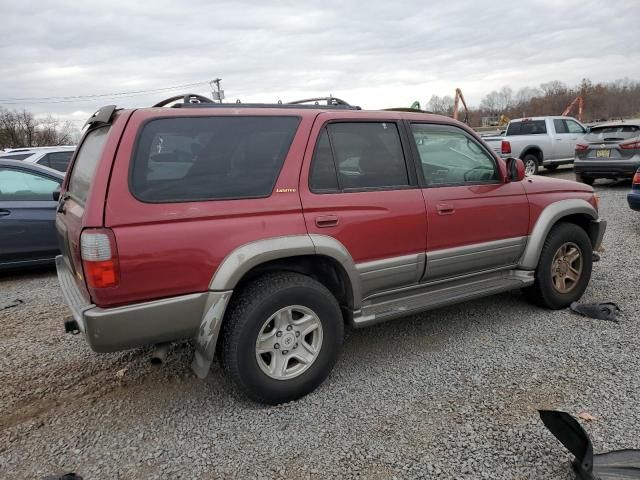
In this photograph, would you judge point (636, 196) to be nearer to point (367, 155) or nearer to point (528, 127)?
point (367, 155)

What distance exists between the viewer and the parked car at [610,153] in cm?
1034

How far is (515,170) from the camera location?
3838 mm

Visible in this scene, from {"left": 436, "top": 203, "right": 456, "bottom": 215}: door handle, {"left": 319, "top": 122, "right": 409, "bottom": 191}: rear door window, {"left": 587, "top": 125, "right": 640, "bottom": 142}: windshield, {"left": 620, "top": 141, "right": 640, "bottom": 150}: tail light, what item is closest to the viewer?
{"left": 319, "top": 122, "right": 409, "bottom": 191}: rear door window

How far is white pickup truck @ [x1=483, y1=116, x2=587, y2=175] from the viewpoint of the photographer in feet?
46.3

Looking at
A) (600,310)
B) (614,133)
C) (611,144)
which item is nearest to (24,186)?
(600,310)

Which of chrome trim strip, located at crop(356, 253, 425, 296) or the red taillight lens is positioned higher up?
the red taillight lens

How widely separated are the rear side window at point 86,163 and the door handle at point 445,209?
2270 millimetres

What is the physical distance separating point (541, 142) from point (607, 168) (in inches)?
147

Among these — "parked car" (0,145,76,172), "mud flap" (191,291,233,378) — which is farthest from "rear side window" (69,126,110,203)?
"parked car" (0,145,76,172)

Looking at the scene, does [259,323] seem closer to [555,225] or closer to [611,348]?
[611,348]

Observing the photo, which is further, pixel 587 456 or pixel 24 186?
pixel 24 186

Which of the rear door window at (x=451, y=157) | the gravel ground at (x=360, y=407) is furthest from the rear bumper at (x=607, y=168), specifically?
the rear door window at (x=451, y=157)

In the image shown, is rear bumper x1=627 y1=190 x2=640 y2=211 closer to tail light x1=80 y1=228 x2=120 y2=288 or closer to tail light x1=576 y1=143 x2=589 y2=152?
tail light x1=576 y1=143 x2=589 y2=152

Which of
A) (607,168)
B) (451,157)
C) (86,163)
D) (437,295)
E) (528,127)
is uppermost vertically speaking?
(528,127)
